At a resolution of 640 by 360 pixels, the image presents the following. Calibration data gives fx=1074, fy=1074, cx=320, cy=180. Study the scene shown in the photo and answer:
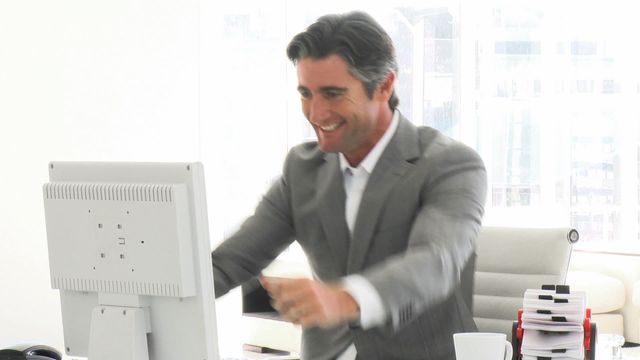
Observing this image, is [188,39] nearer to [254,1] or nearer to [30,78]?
[254,1]

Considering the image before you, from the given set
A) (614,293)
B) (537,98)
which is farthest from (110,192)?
(537,98)

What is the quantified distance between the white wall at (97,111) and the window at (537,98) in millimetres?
475

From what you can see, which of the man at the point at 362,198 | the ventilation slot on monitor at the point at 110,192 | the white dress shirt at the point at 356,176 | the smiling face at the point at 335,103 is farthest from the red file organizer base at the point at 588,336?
the ventilation slot on monitor at the point at 110,192

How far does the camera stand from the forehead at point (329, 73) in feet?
6.91

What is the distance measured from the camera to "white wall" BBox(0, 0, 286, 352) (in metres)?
4.97

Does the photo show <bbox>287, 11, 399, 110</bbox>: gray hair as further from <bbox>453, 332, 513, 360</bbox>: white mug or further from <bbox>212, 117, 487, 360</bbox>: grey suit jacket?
<bbox>453, 332, 513, 360</bbox>: white mug

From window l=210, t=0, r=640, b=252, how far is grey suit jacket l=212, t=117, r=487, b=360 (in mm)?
4579

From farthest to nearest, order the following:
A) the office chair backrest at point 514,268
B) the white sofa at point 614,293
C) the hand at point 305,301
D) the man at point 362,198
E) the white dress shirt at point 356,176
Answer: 1. the white sofa at point 614,293
2. the office chair backrest at point 514,268
3. the white dress shirt at point 356,176
4. the man at point 362,198
5. the hand at point 305,301

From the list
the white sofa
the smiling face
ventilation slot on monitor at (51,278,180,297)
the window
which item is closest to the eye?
the smiling face

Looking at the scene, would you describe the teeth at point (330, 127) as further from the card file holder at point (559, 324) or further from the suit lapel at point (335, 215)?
the card file holder at point (559, 324)

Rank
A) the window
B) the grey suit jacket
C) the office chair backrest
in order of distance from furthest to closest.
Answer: the window, the office chair backrest, the grey suit jacket

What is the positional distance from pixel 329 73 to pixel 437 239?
43cm

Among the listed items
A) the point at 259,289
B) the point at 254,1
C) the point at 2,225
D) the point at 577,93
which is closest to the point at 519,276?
the point at 259,289

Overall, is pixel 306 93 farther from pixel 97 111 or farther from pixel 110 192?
pixel 97 111
